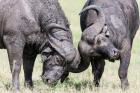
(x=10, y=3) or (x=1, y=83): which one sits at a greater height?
(x=10, y=3)

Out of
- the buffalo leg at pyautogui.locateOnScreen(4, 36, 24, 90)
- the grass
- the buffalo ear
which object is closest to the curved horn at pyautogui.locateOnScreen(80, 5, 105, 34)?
the buffalo ear

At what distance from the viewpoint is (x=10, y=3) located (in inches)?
586

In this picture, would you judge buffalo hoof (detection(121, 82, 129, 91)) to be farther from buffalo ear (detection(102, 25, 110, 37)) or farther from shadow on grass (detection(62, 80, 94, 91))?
buffalo ear (detection(102, 25, 110, 37))

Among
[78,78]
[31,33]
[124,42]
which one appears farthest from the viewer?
[78,78]

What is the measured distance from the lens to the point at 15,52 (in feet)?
48.2

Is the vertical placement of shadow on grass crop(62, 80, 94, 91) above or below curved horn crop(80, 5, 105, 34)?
below

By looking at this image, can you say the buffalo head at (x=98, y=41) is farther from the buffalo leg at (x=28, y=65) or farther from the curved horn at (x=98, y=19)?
the buffalo leg at (x=28, y=65)

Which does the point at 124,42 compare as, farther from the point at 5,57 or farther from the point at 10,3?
the point at 5,57

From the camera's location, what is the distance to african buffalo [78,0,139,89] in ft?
49.2

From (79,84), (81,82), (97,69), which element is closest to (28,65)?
(79,84)

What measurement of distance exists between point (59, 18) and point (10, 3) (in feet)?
4.50

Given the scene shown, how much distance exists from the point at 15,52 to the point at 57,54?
3.69 ft

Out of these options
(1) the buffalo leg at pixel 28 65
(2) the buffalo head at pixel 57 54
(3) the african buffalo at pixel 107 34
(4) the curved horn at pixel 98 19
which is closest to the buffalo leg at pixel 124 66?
(3) the african buffalo at pixel 107 34

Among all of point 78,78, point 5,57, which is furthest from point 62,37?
point 5,57
